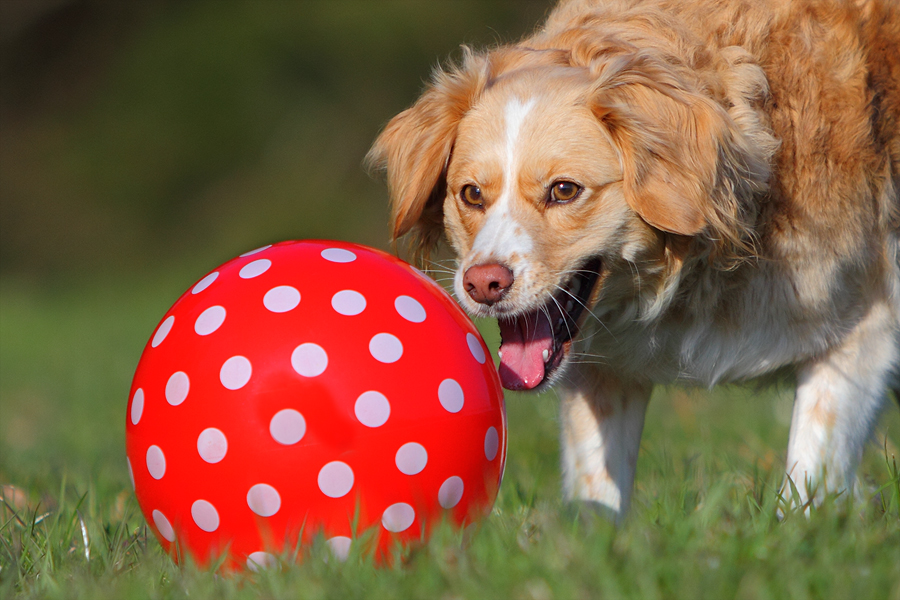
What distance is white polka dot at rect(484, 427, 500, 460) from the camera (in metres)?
2.35

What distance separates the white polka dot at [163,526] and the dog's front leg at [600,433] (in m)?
1.44

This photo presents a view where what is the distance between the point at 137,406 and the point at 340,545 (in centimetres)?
61

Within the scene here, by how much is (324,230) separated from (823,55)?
42.7ft

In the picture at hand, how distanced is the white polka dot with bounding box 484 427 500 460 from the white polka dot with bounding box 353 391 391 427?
29cm

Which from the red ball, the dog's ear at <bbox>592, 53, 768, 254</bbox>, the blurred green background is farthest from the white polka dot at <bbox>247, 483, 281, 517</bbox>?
the blurred green background

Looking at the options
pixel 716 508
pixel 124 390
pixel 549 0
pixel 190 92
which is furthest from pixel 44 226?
pixel 716 508

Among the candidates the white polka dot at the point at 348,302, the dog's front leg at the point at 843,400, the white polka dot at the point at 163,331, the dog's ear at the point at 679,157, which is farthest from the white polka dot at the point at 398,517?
the dog's front leg at the point at 843,400

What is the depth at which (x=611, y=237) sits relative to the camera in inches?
110

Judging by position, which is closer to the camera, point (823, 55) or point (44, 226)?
point (823, 55)

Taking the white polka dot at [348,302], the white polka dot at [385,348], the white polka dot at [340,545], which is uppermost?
the white polka dot at [348,302]

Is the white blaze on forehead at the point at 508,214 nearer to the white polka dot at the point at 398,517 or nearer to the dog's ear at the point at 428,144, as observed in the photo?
the dog's ear at the point at 428,144

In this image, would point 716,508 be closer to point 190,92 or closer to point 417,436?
point 417,436

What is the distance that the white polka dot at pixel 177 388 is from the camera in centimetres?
223

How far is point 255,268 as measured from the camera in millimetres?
2400
